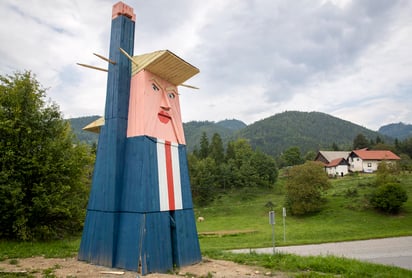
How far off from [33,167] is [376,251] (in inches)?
658

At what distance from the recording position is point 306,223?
2923 centimetres

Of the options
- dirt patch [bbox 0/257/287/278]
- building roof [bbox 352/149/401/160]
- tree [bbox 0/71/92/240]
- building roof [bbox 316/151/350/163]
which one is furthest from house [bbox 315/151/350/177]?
dirt patch [bbox 0/257/287/278]

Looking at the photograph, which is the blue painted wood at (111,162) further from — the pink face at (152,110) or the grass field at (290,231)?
the grass field at (290,231)

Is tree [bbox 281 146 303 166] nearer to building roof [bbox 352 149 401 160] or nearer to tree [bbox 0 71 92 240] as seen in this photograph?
building roof [bbox 352 149 401 160]

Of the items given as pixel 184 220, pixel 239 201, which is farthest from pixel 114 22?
pixel 239 201

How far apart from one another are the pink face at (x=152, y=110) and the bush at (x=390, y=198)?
26.3 meters

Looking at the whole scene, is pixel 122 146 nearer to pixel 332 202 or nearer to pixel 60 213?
pixel 60 213

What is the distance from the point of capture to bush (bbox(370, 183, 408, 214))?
28.8 m

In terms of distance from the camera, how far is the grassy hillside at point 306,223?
2116cm

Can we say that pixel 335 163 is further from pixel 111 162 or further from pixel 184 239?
pixel 111 162

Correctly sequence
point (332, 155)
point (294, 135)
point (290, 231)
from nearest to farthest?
point (290, 231)
point (332, 155)
point (294, 135)

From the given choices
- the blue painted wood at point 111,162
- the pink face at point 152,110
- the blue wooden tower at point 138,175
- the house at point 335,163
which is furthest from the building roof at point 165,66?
the house at point 335,163

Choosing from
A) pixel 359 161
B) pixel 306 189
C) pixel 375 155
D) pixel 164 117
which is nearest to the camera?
pixel 164 117

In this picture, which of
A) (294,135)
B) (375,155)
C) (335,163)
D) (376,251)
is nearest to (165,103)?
(376,251)
